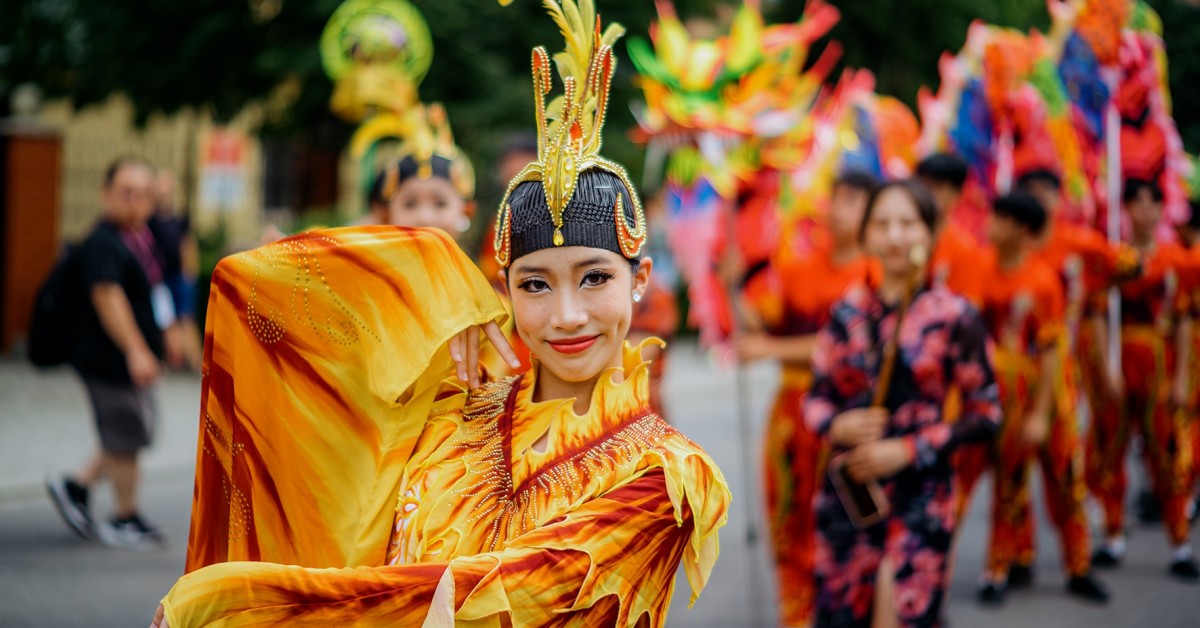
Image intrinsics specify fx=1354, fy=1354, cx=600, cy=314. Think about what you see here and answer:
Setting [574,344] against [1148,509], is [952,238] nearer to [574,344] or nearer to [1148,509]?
[1148,509]

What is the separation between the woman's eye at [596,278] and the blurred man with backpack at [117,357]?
5471mm

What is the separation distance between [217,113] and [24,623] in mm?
9877

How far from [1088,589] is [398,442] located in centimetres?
537

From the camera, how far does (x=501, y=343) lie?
2.52 m

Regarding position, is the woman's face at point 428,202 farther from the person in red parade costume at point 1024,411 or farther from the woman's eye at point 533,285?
the person in red parade costume at point 1024,411

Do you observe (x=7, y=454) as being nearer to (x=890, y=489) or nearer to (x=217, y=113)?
(x=217, y=113)

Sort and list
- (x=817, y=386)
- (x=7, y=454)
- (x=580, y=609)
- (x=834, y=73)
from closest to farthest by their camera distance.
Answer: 1. (x=580, y=609)
2. (x=817, y=386)
3. (x=7, y=454)
4. (x=834, y=73)

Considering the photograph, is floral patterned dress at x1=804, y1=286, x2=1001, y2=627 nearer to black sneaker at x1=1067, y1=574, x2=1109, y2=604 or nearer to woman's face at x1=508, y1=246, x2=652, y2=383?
woman's face at x1=508, y1=246, x2=652, y2=383

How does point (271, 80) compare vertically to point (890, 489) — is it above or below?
above

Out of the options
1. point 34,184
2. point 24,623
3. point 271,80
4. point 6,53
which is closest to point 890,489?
point 24,623

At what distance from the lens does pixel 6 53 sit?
14055 millimetres

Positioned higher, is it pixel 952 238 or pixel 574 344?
pixel 952 238

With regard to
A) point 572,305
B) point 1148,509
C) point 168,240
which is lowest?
point 1148,509

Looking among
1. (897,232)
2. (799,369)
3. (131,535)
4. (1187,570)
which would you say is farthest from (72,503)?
(1187,570)
